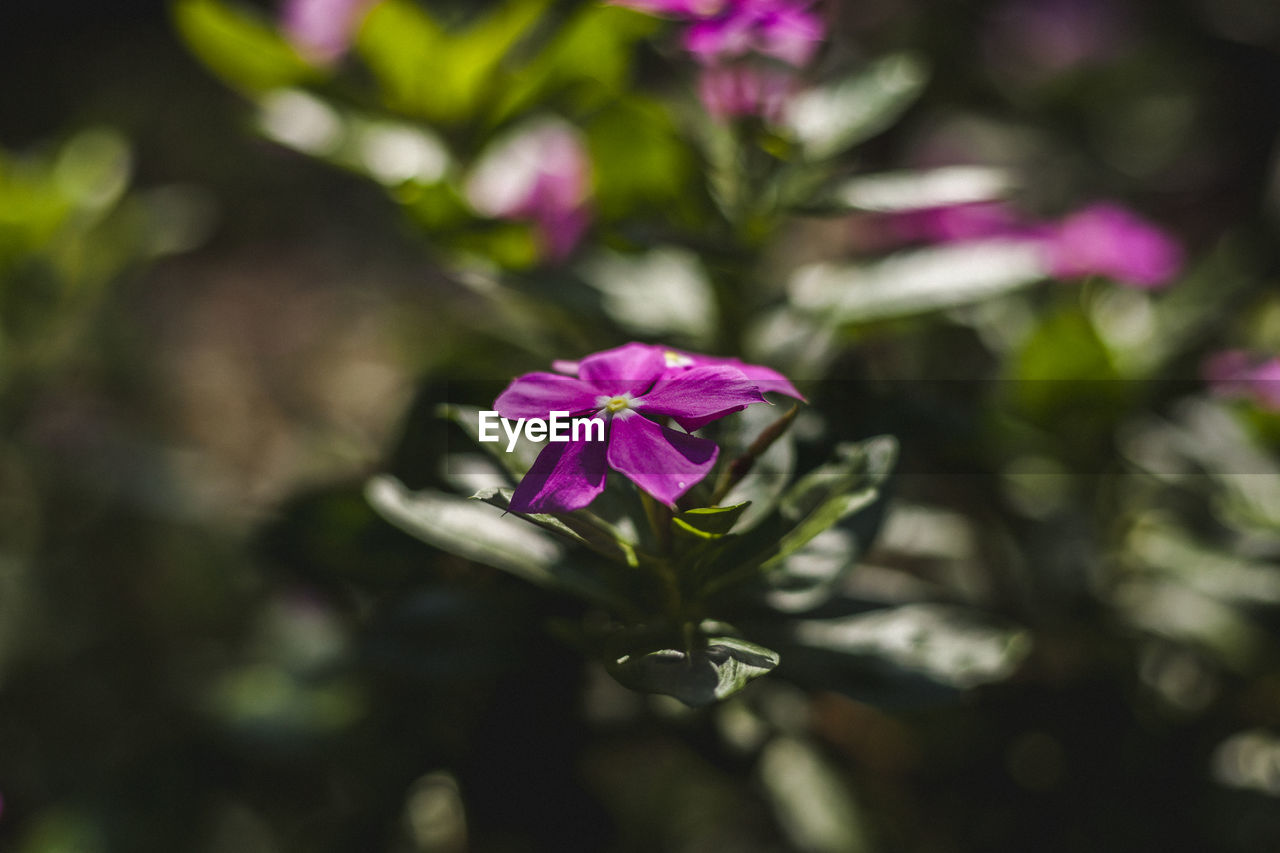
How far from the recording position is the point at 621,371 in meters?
0.56

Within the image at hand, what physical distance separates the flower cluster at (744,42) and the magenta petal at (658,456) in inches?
15.4

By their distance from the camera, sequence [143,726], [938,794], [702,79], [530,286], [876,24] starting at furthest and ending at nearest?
[876,24] < [143,726] < [938,794] < [702,79] < [530,286]

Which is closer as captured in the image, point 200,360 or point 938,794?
point 938,794

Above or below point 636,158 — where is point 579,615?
below

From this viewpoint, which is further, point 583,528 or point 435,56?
point 435,56

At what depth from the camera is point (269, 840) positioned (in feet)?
3.99

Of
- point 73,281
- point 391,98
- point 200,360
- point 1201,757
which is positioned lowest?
point 200,360

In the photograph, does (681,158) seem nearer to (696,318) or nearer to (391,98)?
(696,318)

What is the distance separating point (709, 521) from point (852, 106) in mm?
559

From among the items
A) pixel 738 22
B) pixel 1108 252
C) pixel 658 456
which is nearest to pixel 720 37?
pixel 738 22

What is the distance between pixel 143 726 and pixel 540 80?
102 centimetres

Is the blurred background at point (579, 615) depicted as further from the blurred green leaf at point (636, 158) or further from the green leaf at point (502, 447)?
the green leaf at point (502, 447)

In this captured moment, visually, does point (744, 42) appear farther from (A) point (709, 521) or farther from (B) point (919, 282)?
(A) point (709, 521)

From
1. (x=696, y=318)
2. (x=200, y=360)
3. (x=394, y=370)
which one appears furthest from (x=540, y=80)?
(x=200, y=360)
